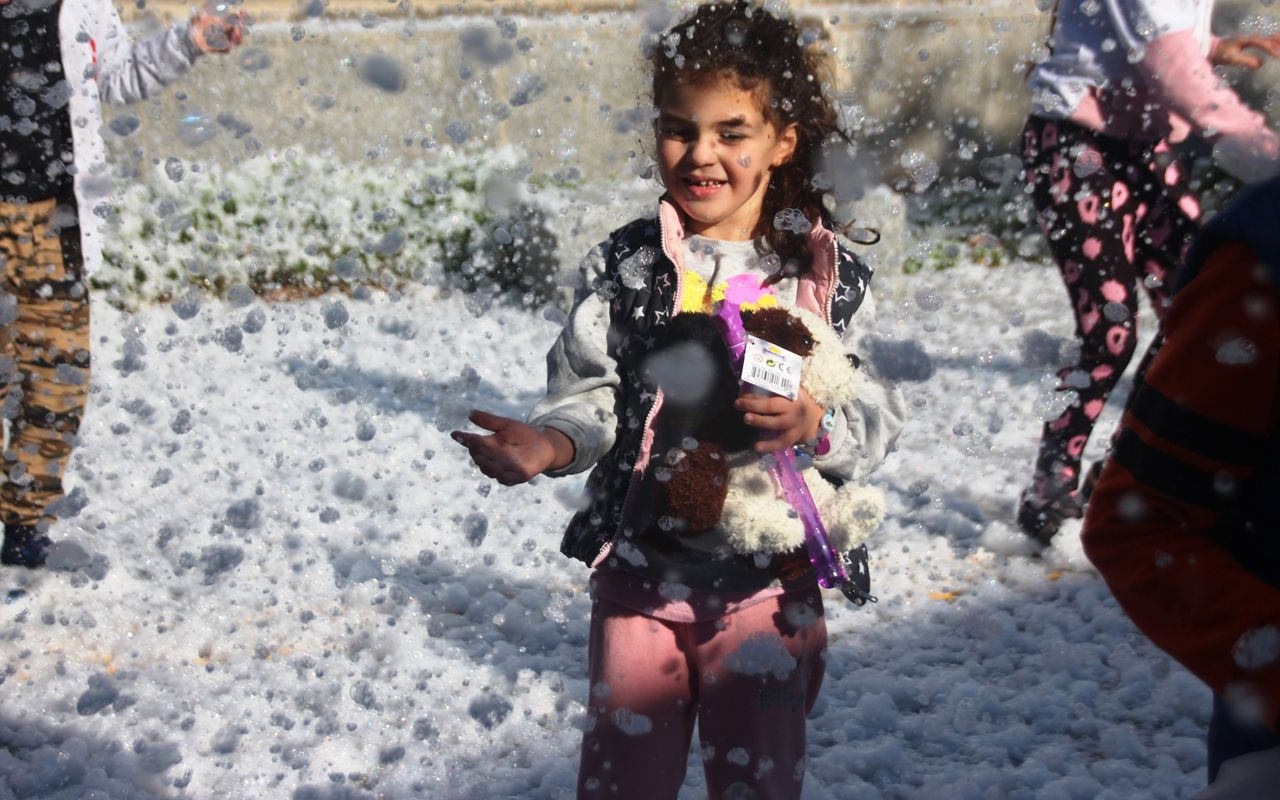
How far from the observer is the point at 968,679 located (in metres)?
2.98

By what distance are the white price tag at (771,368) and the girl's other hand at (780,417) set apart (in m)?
0.02

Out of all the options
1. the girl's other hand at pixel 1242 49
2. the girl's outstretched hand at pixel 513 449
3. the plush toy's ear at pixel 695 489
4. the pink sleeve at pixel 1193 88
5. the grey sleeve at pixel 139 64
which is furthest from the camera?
the grey sleeve at pixel 139 64

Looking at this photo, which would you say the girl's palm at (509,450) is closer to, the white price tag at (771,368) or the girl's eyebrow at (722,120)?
the white price tag at (771,368)

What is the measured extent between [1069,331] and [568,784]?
14.2ft

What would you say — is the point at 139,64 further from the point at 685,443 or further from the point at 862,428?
the point at 862,428

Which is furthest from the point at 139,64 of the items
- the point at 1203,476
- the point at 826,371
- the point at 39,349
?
the point at 1203,476

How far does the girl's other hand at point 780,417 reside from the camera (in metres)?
1.70

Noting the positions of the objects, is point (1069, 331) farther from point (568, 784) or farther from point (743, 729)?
point (743, 729)

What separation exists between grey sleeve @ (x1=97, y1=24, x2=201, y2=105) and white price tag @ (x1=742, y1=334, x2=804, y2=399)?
2.32m

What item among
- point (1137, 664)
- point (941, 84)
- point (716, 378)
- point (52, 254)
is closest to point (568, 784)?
point (716, 378)

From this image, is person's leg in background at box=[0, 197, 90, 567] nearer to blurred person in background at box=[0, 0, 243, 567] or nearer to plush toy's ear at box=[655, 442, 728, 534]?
blurred person in background at box=[0, 0, 243, 567]

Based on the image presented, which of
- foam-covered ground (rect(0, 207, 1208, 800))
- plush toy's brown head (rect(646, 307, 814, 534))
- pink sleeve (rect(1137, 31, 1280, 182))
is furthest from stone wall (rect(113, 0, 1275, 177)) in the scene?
plush toy's brown head (rect(646, 307, 814, 534))

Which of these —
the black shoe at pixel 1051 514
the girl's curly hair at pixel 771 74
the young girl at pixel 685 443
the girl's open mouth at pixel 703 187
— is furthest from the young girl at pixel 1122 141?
the girl's open mouth at pixel 703 187

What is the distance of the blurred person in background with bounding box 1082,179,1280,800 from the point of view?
3.26 ft
